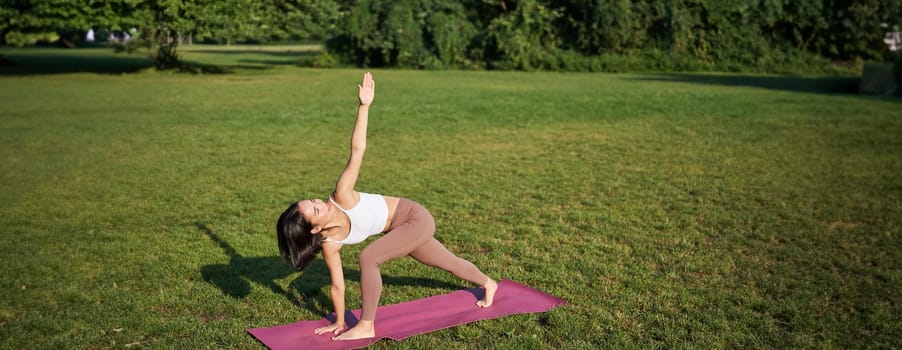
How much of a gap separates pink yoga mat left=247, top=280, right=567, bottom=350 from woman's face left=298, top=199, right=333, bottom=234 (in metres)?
0.70

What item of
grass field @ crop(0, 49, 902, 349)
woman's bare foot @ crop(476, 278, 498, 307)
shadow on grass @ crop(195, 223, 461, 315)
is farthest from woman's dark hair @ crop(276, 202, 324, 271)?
woman's bare foot @ crop(476, 278, 498, 307)

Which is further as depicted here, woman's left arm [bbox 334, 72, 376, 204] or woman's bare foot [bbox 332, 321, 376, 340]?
woman's bare foot [bbox 332, 321, 376, 340]

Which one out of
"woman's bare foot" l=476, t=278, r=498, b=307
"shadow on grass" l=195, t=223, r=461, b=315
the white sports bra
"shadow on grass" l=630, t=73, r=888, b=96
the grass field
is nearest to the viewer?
the white sports bra

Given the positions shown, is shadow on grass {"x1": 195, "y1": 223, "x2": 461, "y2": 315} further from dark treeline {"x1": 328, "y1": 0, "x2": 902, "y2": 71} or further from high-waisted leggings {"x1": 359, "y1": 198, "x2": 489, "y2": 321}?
dark treeline {"x1": 328, "y1": 0, "x2": 902, "y2": 71}

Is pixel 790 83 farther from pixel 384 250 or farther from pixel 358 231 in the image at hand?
pixel 358 231

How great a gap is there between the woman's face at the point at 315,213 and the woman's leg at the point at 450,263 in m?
0.70

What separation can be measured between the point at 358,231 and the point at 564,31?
31526 millimetres

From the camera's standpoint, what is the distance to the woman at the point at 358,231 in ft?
13.8

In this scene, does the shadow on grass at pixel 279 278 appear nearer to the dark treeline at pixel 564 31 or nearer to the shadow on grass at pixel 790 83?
the shadow on grass at pixel 790 83

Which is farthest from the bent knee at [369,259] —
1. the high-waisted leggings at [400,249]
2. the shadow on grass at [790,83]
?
the shadow on grass at [790,83]

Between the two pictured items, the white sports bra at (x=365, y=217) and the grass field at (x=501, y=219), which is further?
the grass field at (x=501, y=219)

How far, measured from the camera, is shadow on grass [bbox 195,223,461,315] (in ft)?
17.3

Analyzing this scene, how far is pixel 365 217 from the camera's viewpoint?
4406 millimetres

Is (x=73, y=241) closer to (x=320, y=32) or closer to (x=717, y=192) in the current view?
(x=717, y=192)
